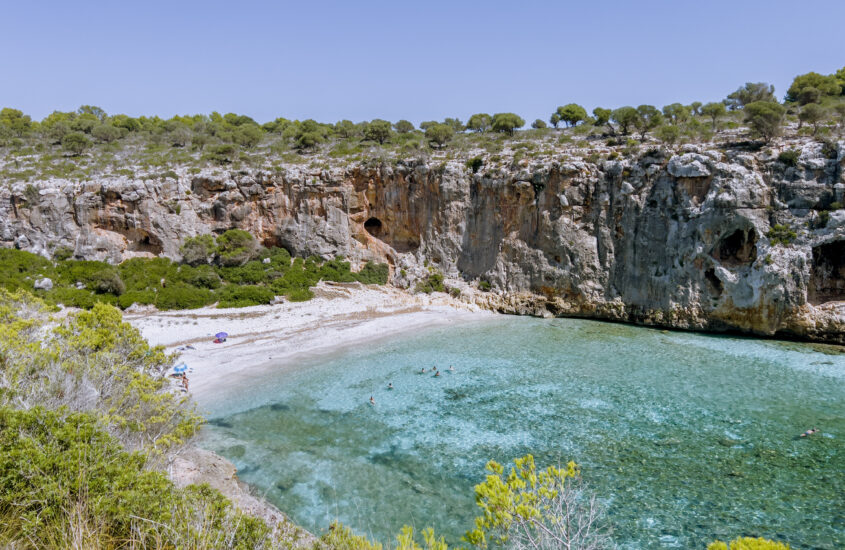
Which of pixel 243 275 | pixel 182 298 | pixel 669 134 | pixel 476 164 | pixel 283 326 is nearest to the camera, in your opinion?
pixel 283 326

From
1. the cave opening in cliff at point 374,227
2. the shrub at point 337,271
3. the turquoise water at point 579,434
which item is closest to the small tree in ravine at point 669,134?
the turquoise water at point 579,434

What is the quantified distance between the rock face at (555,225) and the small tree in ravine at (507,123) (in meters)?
15.1

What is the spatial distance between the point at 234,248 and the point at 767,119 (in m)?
36.3

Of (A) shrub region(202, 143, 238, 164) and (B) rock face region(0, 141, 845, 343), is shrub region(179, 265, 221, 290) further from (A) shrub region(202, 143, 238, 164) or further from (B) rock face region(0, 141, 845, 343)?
(A) shrub region(202, 143, 238, 164)

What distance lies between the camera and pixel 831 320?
819 inches

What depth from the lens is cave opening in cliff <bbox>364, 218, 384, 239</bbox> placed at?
1504 inches

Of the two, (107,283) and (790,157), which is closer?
(790,157)

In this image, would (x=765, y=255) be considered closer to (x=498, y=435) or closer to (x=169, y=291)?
(x=498, y=435)

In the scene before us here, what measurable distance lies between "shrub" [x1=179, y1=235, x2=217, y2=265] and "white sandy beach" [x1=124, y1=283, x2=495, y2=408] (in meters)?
7.41

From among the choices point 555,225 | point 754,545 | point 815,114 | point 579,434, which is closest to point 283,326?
point 555,225

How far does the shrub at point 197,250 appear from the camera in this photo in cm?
3419

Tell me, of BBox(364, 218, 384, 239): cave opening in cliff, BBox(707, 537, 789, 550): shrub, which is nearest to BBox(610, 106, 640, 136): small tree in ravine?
BBox(364, 218, 384, 239): cave opening in cliff

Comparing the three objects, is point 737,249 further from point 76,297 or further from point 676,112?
point 76,297

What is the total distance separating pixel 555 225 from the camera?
29172 millimetres
